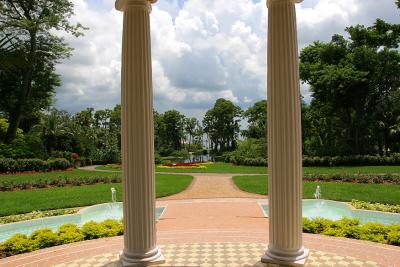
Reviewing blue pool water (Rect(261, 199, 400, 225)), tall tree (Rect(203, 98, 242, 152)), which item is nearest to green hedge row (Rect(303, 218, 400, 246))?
blue pool water (Rect(261, 199, 400, 225))

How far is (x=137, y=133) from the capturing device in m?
6.38

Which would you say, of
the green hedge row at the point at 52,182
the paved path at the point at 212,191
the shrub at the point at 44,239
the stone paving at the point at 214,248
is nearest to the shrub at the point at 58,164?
the green hedge row at the point at 52,182

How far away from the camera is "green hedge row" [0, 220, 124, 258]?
9.30 m

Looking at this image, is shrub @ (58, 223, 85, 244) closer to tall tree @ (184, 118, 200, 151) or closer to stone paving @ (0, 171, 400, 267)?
stone paving @ (0, 171, 400, 267)

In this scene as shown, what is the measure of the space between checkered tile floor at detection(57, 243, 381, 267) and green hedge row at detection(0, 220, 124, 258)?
2.12 meters

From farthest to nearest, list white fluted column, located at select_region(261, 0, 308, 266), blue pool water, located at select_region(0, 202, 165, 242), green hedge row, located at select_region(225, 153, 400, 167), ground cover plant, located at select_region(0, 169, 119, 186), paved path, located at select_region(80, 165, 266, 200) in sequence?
green hedge row, located at select_region(225, 153, 400, 167), ground cover plant, located at select_region(0, 169, 119, 186), paved path, located at select_region(80, 165, 266, 200), blue pool water, located at select_region(0, 202, 165, 242), white fluted column, located at select_region(261, 0, 308, 266)

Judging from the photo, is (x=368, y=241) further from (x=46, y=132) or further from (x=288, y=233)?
(x=46, y=132)

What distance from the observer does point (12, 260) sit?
855 centimetres

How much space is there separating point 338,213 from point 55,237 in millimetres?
11545

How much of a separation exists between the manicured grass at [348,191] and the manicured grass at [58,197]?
448 centimetres

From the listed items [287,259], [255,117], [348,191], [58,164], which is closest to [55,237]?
[287,259]

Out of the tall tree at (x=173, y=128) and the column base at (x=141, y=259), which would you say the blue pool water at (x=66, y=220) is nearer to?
the column base at (x=141, y=259)

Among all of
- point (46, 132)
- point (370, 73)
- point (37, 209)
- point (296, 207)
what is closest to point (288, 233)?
point (296, 207)

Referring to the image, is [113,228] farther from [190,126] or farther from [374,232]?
[190,126]
